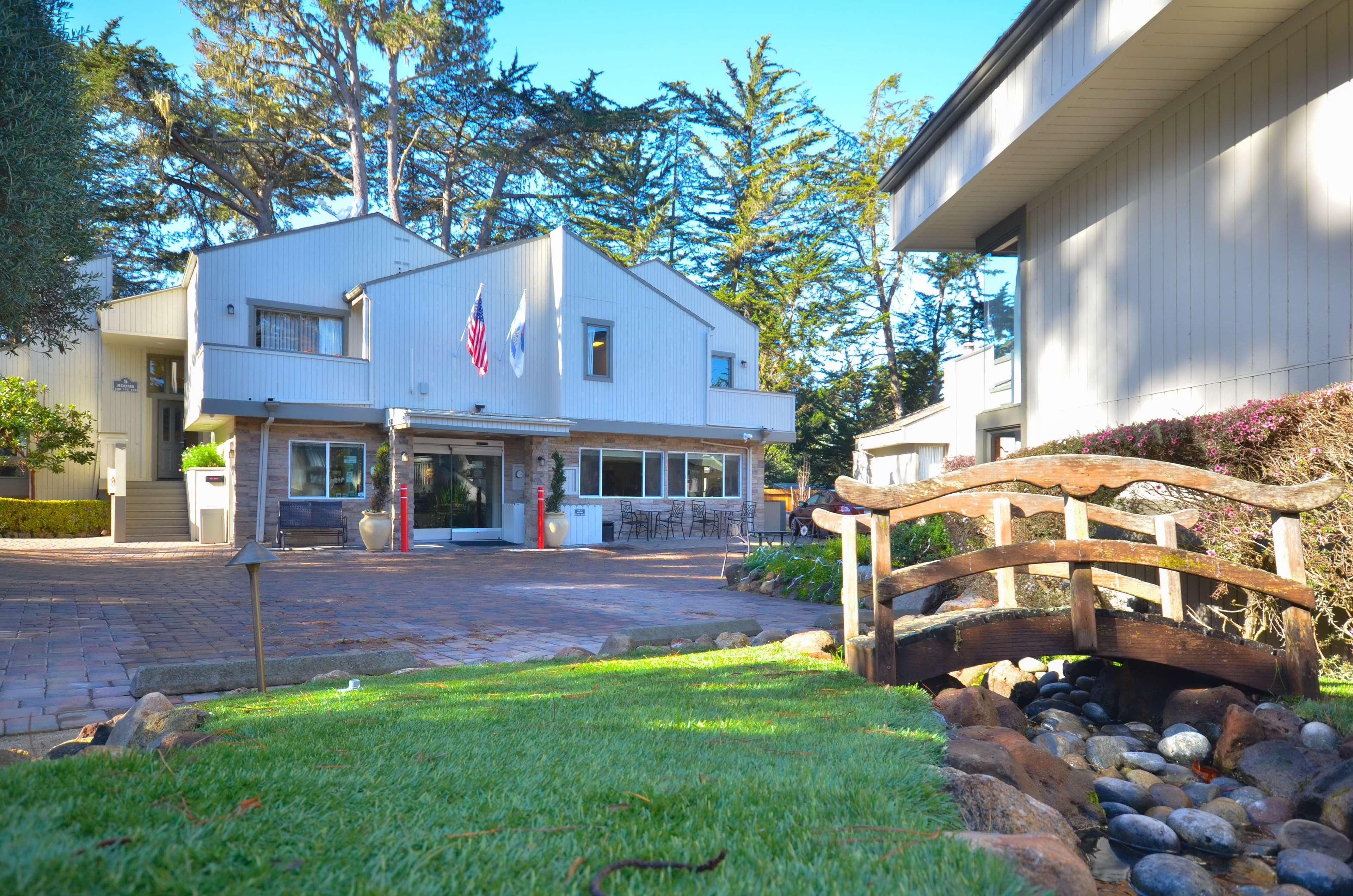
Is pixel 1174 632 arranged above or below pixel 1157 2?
below

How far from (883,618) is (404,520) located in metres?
14.9

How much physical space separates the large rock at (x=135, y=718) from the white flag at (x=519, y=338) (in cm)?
1661

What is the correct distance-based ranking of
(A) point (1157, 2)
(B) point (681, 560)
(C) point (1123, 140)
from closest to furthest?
(A) point (1157, 2) < (C) point (1123, 140) < (B) point (681, 560)

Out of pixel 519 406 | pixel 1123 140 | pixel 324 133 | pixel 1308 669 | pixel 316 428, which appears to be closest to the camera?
pixel 1308 669

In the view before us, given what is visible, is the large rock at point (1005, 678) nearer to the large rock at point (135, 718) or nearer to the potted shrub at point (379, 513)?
the large rock at point (135, 718)

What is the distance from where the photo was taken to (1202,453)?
5.84 metres

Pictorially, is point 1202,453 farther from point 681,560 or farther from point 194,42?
point 194,42

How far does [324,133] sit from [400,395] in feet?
38.5

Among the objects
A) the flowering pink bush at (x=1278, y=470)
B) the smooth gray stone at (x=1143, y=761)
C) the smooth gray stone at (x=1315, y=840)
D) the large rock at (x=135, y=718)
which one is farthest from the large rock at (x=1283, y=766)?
the large rock at (x=135, y=718)

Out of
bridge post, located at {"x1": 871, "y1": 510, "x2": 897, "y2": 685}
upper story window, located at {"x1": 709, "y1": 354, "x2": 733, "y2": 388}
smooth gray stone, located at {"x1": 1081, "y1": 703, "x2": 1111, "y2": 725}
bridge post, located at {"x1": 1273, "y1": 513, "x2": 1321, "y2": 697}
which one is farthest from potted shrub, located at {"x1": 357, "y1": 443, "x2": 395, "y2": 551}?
bridge post, located at {"x1": 1273, "y1": 513, "x2": 1321, "y2": 697}

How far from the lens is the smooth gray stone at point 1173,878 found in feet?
9.26

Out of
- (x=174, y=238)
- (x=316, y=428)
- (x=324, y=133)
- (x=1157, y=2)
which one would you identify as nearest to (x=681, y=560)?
(x=316, y=428)

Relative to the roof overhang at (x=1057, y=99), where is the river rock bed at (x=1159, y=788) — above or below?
below

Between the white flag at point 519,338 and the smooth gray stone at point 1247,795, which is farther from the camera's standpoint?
the white flag at point 519,338
